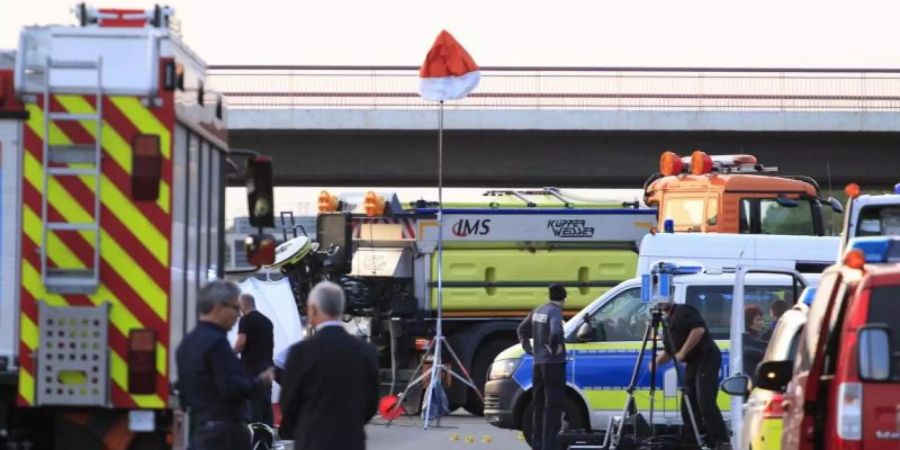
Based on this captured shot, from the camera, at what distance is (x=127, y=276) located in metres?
9.78

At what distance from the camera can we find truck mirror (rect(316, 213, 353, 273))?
84.3ft

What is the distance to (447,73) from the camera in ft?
81.0

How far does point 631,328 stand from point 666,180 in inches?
320

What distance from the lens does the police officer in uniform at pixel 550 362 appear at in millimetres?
17672

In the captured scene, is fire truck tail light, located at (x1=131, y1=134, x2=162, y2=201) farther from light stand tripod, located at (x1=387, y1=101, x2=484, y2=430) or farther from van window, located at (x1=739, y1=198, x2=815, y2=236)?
van window, located at (x1=739, y1=198, x2=815, y2=236)

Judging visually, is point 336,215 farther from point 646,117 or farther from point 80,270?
point 80,270

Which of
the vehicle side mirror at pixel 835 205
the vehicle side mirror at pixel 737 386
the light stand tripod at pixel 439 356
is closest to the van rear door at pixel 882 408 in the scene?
the vehicle side mirror at pixel 737 386

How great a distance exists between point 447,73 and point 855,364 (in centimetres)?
1622

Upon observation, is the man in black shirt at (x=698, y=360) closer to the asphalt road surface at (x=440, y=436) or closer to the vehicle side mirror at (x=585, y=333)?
the vehicle side mirror at (x=585, y=333)

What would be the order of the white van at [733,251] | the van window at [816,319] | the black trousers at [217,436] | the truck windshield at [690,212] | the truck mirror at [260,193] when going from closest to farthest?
the van window at [816,319], the black trousers at [217,436], the truck mirror at [260,193], the white van at [733,251], the truck windshield at [690,212]

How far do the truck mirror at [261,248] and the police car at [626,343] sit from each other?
755 centimetres

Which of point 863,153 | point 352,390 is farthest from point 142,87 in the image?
point 863,153

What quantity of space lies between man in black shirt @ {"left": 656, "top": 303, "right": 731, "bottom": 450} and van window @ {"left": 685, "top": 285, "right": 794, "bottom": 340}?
124 cm

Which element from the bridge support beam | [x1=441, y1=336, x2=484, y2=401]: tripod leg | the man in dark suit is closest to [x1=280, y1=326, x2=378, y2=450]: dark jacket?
the man in dark suit
